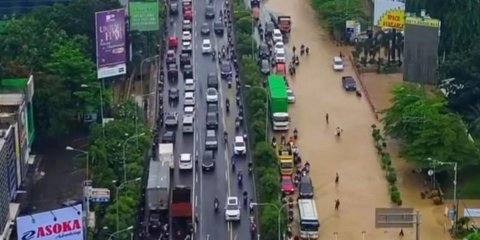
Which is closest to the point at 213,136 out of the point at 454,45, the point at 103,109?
the point at 103,109

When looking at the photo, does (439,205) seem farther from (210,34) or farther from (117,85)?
(210,34)

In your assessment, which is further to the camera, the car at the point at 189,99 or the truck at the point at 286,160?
the car at the point at 189,99

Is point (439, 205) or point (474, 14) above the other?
point (474, 14)

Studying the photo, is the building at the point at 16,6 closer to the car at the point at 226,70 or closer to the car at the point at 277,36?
the car at the point at 226,70

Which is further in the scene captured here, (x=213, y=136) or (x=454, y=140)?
(x=213, y=136)

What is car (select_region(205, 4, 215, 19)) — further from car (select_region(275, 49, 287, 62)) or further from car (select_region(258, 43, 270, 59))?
car (select_region(275, 49, 287, 62))

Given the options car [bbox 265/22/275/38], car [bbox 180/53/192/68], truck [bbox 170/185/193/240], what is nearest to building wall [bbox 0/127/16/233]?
truck [bbox 170/185/193/240]

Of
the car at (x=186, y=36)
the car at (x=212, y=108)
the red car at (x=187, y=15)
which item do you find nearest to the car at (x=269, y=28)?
the car at (x=186, y=36)
